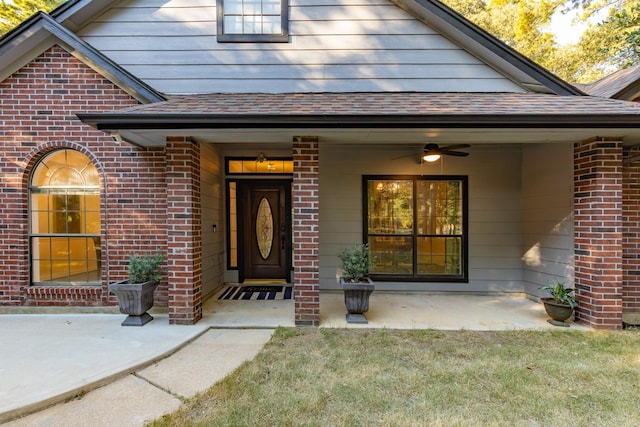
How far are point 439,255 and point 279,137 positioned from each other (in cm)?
387

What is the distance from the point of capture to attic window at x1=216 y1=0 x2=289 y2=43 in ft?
15.7

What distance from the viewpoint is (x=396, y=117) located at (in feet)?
11.6

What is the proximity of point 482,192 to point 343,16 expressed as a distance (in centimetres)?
400

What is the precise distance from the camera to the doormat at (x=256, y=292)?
5.40 m

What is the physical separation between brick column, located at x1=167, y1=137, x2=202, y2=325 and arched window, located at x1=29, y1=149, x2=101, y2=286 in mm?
1530

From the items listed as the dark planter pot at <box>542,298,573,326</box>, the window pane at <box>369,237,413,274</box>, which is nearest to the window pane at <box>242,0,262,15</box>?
the window pane at <box>369,237,413,274</box>

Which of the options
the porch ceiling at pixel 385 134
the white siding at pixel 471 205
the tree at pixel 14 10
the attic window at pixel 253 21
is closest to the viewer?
the porch ceiling at pixel 385 134

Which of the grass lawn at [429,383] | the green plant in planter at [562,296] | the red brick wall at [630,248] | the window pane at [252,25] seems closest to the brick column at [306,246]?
the grass lawn at [429,383]

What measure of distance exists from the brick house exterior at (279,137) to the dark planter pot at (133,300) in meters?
0.36

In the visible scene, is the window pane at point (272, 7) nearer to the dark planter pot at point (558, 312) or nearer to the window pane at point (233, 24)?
the window pane at point (233, 24)

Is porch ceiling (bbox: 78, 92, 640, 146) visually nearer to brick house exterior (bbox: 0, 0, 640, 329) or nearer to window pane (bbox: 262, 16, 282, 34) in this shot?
brick house exterior (bbox: 0, 0, 640, 329)

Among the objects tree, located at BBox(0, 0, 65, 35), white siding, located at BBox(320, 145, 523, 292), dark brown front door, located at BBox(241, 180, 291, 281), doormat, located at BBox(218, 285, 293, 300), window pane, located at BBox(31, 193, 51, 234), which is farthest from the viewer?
tree, located at BBox(0, 0, 65, 35)

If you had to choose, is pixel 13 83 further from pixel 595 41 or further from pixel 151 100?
pixel 595 41

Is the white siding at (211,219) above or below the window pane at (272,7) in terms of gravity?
below
